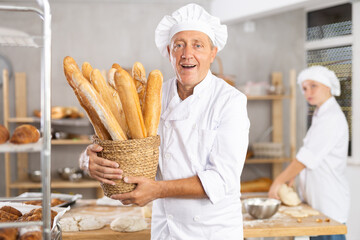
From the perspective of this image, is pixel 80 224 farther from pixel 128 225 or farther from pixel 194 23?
pixel 194 23

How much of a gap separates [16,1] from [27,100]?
1196 mm

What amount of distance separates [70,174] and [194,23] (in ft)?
10.9

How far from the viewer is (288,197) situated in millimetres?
2730

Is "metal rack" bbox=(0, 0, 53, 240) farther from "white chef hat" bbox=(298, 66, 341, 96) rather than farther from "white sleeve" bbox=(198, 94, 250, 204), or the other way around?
"white chef hat" bbox=(298, 66, 341, 96)

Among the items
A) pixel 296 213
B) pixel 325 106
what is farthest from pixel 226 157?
pixel 325 106

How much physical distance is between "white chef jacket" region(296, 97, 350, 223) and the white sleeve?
1522 mm

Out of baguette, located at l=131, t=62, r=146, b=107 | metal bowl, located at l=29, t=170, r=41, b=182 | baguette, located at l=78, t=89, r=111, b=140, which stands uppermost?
baguette, located at l=131, t=62, r=146, b=107

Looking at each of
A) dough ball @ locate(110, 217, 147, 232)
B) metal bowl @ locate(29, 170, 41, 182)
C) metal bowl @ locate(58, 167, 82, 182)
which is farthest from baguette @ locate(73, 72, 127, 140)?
metal bowl @ locate(29, 170, 41, 182)

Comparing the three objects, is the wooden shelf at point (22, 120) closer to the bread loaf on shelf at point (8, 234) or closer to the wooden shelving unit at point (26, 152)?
the wooden shelving unit at point (26, 152)

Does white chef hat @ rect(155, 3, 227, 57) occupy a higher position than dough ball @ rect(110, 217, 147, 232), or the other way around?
white chef hat @ rect(155, 3, 227, 57)

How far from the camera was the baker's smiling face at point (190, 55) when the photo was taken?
1.64 m

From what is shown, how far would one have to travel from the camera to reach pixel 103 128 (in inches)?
53.7

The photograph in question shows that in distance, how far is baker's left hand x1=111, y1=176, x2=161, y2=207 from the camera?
1.36m

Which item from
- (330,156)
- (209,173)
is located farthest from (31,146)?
(330,156)
